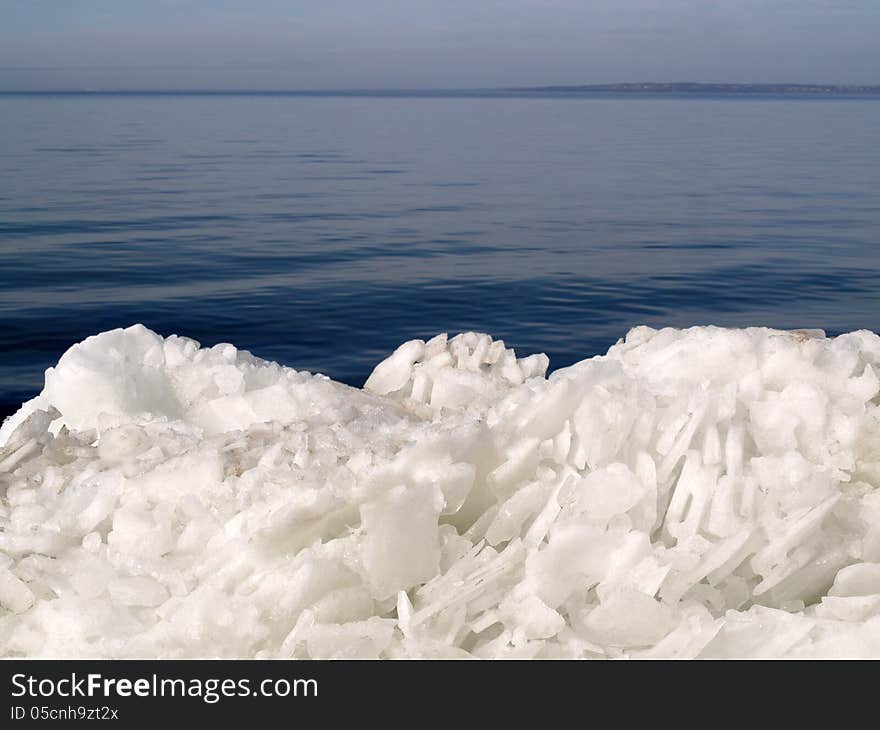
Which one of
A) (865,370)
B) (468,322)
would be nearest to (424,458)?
(865,370)

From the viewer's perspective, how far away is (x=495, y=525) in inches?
140

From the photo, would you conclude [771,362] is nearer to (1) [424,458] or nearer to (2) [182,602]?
(1) [424,458]

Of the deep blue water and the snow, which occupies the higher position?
the snow

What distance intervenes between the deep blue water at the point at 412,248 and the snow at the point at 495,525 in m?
5.98

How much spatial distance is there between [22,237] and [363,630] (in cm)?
1560

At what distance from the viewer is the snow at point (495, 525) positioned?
324 cm

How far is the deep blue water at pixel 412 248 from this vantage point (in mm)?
12188

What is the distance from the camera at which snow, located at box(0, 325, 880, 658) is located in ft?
10.6

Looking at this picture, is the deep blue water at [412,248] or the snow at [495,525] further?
the deep blue water at [412,248]

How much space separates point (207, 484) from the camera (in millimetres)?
3680

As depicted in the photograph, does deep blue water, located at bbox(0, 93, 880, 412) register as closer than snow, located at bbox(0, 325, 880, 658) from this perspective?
No

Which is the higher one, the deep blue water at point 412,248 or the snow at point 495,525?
the snow at point 495,525

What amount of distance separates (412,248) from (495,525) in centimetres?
1350

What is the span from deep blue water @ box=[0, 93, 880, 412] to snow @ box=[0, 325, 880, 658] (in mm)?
5981
